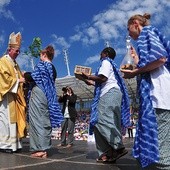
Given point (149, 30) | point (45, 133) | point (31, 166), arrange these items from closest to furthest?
point (149, 30) → point (31, 166) → point (45, 133)

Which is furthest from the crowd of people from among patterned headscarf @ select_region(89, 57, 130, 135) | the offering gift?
the offering gift

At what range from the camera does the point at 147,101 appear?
11.1 feet

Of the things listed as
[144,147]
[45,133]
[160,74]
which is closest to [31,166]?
[45,133]

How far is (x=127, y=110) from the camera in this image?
535cm

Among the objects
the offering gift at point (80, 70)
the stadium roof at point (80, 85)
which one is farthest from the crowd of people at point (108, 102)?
the stadium roof at point (80, 85)

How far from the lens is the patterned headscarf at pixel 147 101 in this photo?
3.27m

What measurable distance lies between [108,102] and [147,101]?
5.37 ft

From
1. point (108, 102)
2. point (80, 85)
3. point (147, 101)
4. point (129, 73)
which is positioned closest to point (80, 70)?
point (108, 102)

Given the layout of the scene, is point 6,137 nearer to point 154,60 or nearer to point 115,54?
point 115,54

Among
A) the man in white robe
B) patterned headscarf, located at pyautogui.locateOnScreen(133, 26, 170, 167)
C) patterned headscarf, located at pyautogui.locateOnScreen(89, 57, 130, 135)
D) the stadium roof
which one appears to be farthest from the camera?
the stadium roof

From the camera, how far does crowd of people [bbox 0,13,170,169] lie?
3340mm

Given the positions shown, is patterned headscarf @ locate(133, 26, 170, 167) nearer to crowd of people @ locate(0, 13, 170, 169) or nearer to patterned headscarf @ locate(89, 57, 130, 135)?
crowd of people @ locate(0, 13, 170, 169)

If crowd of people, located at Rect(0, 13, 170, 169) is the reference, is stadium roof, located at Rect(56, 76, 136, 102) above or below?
above

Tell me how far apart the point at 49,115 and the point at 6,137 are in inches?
41.3
